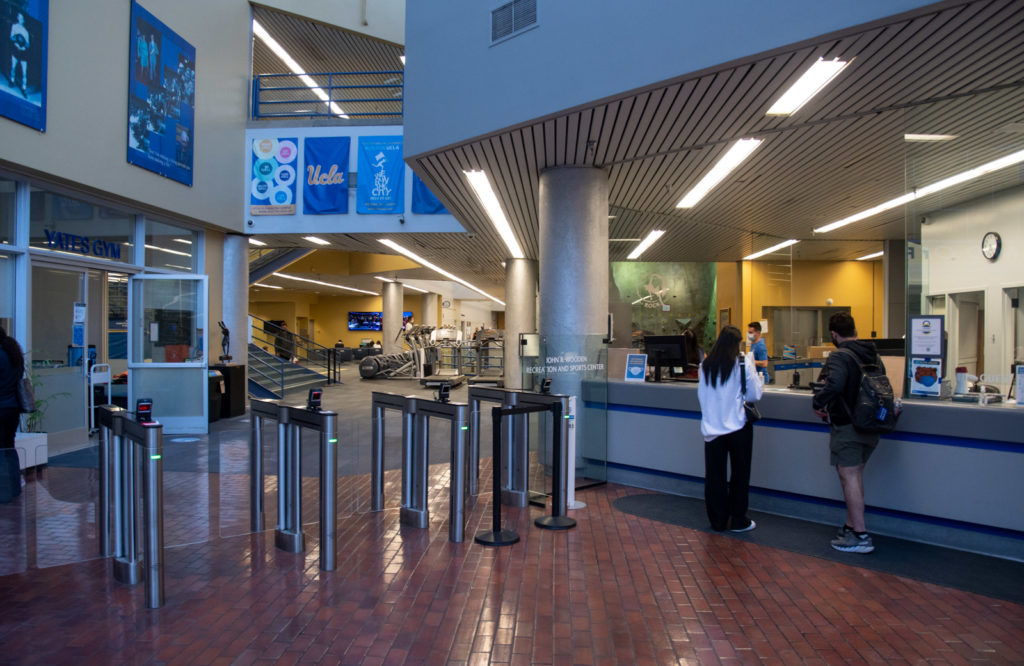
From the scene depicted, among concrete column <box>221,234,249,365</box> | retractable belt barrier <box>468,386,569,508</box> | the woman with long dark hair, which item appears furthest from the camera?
concrete column <box>221,234,249,365</box>

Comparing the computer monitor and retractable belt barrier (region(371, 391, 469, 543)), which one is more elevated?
the computer monitor

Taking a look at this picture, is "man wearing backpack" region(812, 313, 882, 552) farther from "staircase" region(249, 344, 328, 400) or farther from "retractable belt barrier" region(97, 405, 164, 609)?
"staircase" region(249, 344, 328, 400)

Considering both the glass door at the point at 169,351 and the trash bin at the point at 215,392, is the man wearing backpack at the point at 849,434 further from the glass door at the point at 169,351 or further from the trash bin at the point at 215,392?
the trash bin at the point at 215,392

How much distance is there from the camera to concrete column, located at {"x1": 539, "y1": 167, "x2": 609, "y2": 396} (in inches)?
275

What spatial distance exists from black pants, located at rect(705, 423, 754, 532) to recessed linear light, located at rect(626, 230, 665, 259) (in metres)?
7.26

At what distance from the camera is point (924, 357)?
5137 mm

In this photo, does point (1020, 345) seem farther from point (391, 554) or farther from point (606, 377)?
point (391, 554)

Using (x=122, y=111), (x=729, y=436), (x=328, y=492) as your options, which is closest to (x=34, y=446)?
(x=328, y=492)

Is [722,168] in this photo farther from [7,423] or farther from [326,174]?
[326,174]

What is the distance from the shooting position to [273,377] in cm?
1509

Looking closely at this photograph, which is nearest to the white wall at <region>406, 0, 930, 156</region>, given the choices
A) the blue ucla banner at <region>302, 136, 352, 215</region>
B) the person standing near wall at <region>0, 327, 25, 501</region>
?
the person standing near wall at <region>0, 327, 25, 501</region>

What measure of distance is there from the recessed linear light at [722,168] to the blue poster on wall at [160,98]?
777 centimetres

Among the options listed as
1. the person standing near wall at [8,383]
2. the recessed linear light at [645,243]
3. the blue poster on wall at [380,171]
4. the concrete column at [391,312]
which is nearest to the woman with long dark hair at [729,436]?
the person standing near wall at [8,383]

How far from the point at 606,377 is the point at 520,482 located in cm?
144
